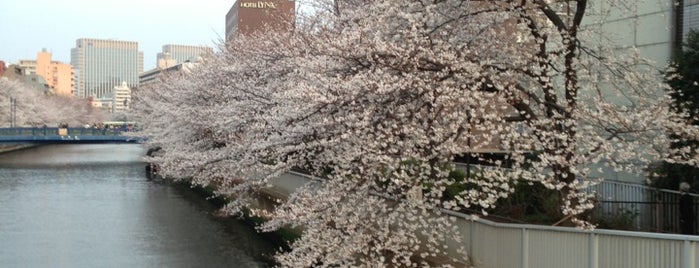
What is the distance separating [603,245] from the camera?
8250mm

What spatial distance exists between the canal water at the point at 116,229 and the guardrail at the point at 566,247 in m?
9.31

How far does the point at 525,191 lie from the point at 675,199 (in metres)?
2.57

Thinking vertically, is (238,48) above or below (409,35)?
above

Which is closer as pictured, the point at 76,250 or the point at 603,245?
the point at 603,245

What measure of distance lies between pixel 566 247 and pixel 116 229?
65.1 ft

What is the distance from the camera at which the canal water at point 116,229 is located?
1973cm

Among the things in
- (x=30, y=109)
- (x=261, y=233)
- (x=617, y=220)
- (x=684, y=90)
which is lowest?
(x=261, y=233)

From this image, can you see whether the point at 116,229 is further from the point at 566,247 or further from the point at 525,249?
the point at 566,247

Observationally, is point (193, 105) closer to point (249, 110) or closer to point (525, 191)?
point (249, 110)

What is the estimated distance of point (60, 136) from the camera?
60.4 metres

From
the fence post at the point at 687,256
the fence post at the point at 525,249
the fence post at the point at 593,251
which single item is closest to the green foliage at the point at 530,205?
the fence post at the point at 525,249

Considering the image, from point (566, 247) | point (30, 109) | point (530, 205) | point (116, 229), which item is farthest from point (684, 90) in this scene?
point (30, 109)

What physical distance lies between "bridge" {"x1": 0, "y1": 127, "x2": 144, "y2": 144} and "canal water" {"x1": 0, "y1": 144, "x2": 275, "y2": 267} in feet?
58.8

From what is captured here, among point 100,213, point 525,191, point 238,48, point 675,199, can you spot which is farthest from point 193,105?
point 675,199
